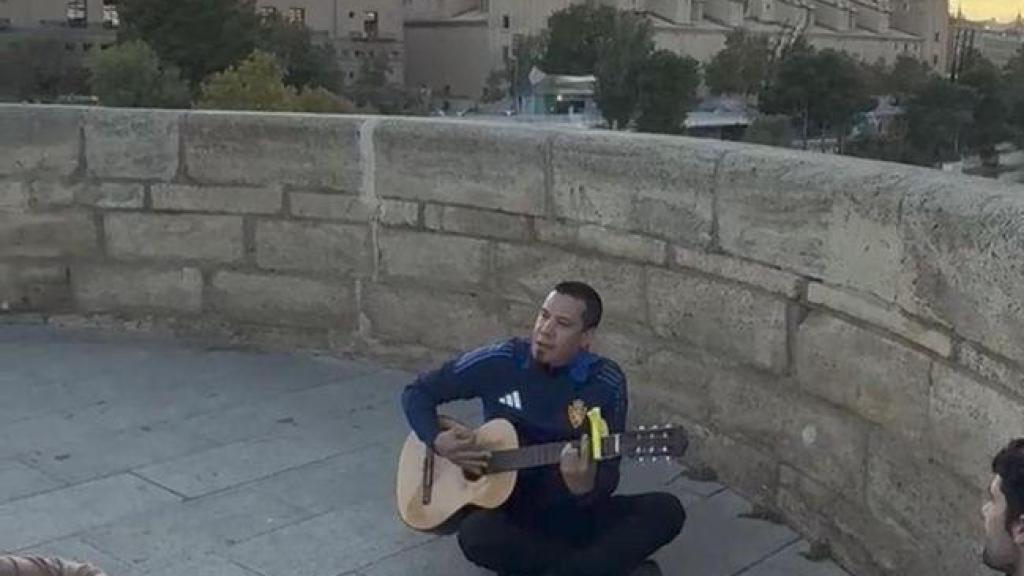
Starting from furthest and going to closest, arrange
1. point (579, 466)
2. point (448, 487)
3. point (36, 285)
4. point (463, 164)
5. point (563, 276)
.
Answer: point (36, 285) → point (463, 164) → point (563, 276) → point (448, 487) → point (579, 466)

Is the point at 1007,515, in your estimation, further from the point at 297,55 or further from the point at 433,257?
the point at 297,55

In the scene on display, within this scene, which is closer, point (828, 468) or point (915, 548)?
point (915, 548)

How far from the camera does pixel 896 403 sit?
138 inches

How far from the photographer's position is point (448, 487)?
3879 mm

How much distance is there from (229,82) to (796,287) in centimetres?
5161

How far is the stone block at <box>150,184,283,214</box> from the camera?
19.0 ft

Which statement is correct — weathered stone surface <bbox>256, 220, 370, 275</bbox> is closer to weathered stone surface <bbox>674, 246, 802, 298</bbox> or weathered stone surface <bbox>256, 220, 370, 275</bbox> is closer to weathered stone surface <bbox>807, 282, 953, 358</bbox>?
weathered stone surface <bbox>674, 246, 802, 298</bbox>

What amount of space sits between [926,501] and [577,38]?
85164mm

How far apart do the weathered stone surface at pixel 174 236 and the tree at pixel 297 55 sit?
6829cm

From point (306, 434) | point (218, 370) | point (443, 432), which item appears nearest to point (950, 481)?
point (443, 432)

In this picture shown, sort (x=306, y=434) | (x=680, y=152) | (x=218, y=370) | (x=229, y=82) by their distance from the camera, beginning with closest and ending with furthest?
(x=680, y=152) < (x=306, y=434) < (x=218, y=370) < (x=229, y=82)

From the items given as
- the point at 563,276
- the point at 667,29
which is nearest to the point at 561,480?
the point at 563,276

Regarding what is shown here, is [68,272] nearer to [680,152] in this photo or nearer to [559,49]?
[680,152]

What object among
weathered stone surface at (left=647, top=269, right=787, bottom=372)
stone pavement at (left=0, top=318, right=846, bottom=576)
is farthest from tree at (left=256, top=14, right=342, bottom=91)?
weathered stone surface at (left=647, top=269, right=787, bottom=372)
